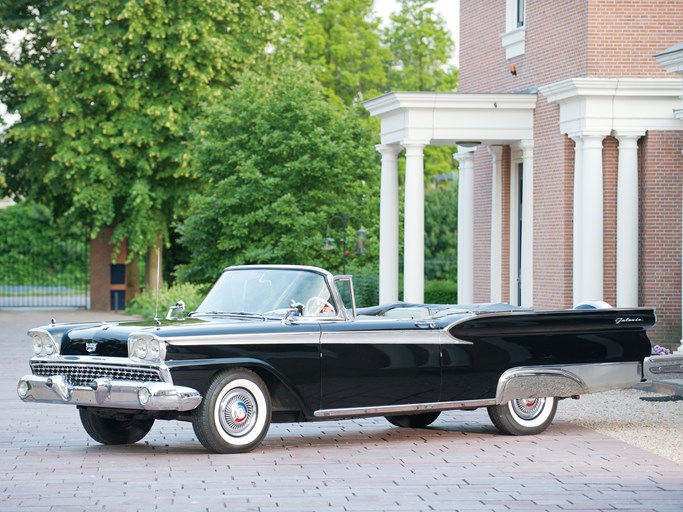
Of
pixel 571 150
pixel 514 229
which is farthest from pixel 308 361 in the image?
pixel 514 229

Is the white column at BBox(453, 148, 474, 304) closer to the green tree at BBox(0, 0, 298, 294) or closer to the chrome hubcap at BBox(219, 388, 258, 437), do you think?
the green tree at BBox(0, 0, 298, 294)

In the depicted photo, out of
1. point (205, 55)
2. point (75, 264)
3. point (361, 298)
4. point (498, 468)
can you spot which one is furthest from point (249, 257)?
point (498, 468)

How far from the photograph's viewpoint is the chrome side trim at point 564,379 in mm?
12172

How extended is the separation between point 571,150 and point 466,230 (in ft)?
17.6

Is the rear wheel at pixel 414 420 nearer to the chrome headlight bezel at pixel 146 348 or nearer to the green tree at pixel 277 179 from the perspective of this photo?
the chrome headlight bezel at pixel 146 348

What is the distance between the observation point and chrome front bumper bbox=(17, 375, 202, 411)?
414 inches

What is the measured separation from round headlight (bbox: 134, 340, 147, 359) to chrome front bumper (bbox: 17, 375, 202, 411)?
23 cm

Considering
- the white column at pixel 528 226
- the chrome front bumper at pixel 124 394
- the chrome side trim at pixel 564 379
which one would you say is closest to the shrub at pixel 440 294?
the white column at pixel 528 226

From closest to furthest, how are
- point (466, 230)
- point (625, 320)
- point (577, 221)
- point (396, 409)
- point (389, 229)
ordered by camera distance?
point (396, 409)
point (625, 320)
point (577, 221)
point (389, 229)
point (466, 230)

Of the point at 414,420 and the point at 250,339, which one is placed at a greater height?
the point at 250,339

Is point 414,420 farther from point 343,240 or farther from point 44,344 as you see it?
point 343,240

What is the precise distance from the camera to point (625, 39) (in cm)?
2175

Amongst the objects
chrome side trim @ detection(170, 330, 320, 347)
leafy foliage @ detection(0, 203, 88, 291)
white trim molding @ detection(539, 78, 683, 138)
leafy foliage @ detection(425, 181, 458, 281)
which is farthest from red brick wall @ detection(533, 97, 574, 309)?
leafy foliage @ detection(425, 181, 458, 281)

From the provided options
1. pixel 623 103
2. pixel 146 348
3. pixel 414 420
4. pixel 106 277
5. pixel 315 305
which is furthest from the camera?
pixel 106 277
